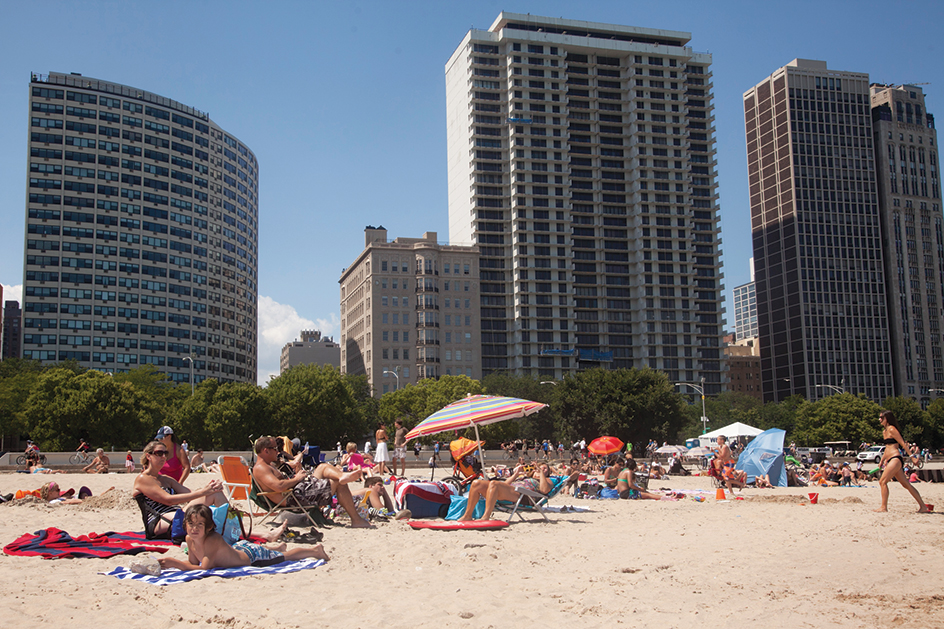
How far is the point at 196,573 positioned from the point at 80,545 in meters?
1.97

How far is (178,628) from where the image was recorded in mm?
5059

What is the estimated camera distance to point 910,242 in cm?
12850

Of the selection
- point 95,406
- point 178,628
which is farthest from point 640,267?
point 178,628

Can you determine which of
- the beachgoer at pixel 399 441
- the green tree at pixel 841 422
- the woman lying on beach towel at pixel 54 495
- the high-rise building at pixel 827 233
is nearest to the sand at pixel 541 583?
the woman lying on beach towel at pixel 54 495

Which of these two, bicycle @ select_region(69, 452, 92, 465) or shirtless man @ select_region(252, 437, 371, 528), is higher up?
shirtless man @ select_region(252, 437, 371, 528)

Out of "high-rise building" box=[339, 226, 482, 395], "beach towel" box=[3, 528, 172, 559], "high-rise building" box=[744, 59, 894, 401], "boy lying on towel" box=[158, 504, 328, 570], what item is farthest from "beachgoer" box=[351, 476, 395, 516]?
"high-rise building" box=[744, 59, 894, 401]

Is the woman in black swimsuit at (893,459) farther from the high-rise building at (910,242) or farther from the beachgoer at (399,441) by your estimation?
the high-rise building at (910,242)

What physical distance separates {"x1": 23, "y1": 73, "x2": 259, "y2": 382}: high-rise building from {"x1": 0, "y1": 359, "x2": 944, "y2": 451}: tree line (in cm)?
1655

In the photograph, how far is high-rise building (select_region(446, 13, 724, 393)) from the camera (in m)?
109

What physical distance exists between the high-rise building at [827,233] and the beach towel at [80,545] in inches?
5033

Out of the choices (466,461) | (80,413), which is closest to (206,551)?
(466,461)

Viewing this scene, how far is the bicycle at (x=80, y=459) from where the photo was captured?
107 feet

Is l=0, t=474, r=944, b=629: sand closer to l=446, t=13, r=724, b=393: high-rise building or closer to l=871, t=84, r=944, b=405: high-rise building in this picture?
l=446, t=13, r=724, b=393: high-rise building

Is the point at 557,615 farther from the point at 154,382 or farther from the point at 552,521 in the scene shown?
the point at 154,382
